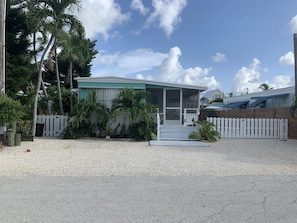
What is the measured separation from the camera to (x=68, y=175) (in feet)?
19.9

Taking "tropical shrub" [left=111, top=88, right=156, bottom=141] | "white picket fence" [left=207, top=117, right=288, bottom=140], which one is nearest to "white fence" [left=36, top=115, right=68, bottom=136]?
"tropical shrub" [left=111, top=88, right=156, bottom=141]

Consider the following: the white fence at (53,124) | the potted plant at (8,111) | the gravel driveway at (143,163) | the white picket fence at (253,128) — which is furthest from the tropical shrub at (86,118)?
the white picket fence at (253,128)

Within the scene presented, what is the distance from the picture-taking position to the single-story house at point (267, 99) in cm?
2189

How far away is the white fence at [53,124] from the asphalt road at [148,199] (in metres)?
9.96

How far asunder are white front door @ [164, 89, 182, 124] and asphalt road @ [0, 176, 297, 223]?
10.6m

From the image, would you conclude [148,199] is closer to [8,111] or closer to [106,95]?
[8,111]

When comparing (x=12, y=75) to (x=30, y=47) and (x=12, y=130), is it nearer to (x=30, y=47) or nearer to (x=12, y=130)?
(x=30, y=47)

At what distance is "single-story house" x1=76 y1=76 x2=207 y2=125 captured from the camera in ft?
48.3

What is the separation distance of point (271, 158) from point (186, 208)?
5.68 m

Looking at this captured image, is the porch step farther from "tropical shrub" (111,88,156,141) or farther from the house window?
the house window

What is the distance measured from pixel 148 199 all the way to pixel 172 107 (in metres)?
12.4

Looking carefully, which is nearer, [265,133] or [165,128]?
[165,128]

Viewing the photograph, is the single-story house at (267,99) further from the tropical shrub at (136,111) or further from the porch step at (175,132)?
the tropical shrub at (136,111)

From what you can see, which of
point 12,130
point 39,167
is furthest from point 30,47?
point 39,167
